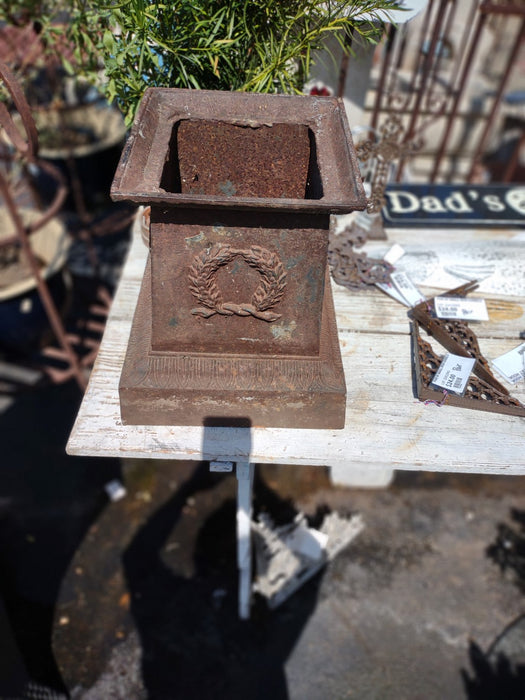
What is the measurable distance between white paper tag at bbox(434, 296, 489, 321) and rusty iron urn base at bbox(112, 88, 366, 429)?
1.36 feet

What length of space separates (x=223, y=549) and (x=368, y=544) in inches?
29.7

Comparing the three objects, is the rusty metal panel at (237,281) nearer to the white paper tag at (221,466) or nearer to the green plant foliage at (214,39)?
the white paper tag at (221,466)

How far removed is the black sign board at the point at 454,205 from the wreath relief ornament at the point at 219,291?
1.02m

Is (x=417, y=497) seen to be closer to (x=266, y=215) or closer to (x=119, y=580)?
(x=119, y=580)

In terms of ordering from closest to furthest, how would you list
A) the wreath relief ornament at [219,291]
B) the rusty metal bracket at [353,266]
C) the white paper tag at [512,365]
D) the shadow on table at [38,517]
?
the wreath relief ornament at [219,291]
the white paper tag at [512,365]
the rusty metal bracket at [353,266]
the shadow on table at [38,517]

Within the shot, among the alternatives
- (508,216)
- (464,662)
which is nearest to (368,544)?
(464,662)

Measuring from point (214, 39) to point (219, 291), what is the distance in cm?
96

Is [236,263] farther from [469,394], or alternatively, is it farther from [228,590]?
[228,590]

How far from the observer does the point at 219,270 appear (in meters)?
1.32

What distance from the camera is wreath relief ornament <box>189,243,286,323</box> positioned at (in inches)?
50.3

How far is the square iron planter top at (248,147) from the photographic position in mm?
1156

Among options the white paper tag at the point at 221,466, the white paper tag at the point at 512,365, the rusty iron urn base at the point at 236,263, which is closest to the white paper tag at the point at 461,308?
the white paper tag at the point at 512,365

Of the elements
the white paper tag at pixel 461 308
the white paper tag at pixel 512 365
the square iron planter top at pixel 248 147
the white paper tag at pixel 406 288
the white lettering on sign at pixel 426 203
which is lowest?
the white lettering on sign at pixel 426 203

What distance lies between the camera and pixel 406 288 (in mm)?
1863
